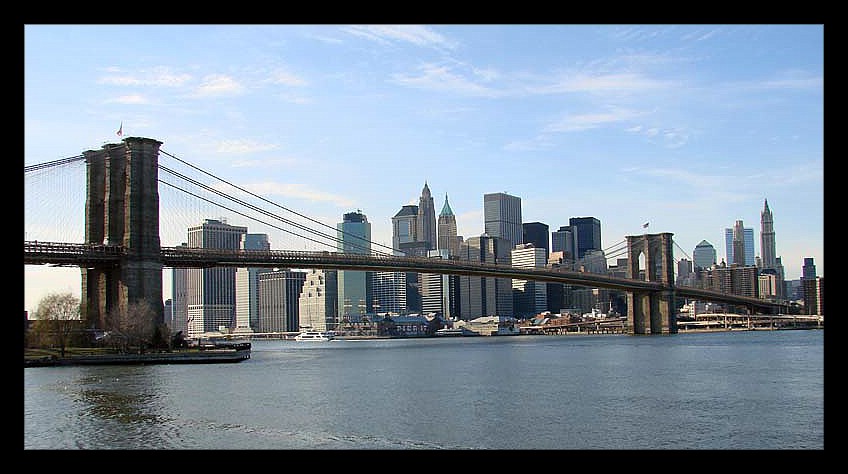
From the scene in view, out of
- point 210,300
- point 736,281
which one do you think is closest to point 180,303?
point 210,300

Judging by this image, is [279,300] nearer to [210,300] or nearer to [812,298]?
[210,300]

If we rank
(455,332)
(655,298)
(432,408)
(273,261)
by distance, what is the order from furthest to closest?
1. (455,332)
2. (655,298)
3. (273,261)
4. (432,408)

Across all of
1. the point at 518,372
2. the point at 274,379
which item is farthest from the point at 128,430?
the point at 518,372

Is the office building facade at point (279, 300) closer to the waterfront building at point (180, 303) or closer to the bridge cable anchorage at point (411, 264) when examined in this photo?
the waterfront building at point (180, 303)

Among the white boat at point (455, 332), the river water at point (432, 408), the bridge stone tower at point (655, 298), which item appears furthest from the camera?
the white boat at point (455, 332)

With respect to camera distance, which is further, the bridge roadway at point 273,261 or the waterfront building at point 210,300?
Answer: the waterfront building at point 210,300

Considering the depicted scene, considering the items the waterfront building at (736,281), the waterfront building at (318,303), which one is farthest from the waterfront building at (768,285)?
the waterfront building at (318,303)

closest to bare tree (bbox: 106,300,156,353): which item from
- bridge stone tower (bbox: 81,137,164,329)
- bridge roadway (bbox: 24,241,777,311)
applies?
bridge stone tower (bbox: 81,137,164,329)
